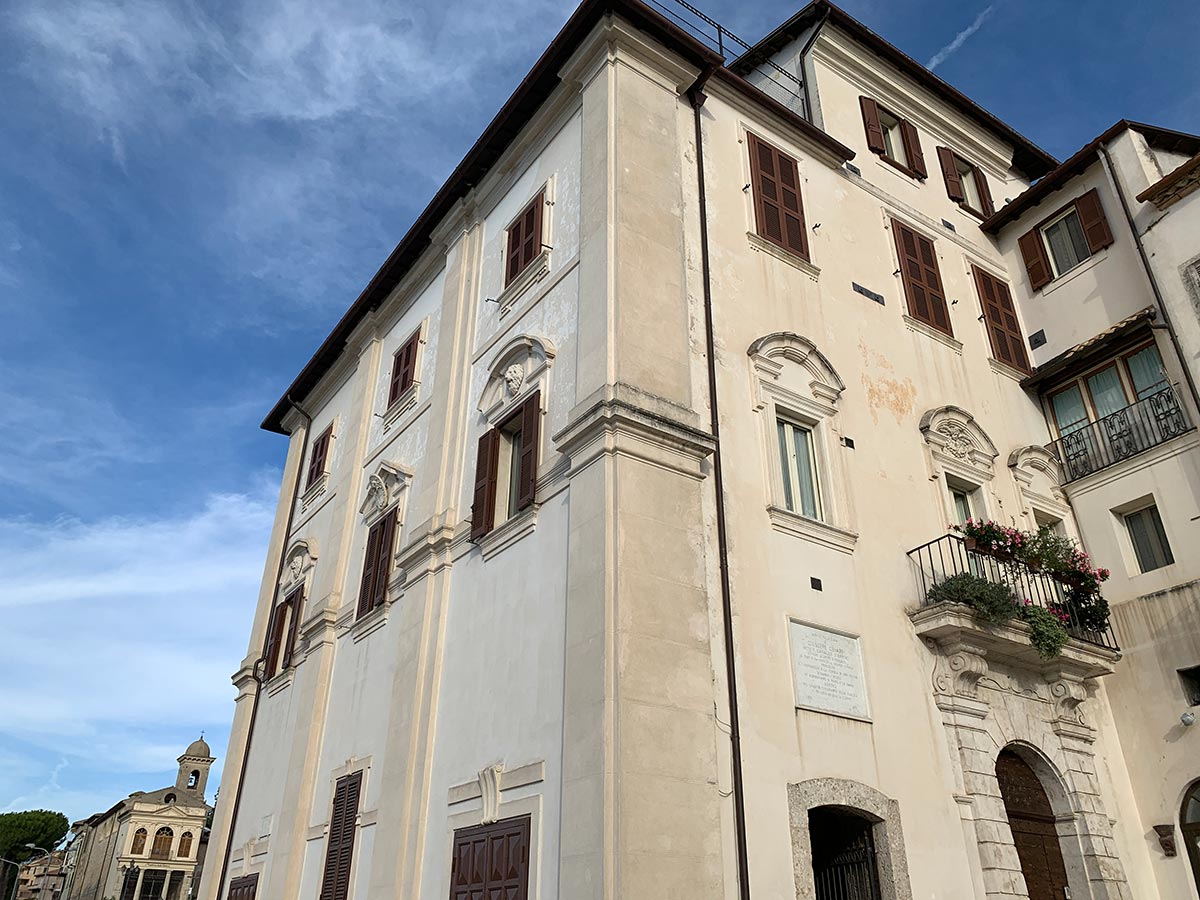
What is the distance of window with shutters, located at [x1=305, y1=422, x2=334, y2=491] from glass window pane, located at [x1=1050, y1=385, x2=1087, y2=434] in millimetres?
14737

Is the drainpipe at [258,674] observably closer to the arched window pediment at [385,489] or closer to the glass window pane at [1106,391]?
the arched window pediment at [385,489]

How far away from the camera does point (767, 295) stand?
13562mm

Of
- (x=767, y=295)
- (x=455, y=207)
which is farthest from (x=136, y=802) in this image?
(x=767, y=295)

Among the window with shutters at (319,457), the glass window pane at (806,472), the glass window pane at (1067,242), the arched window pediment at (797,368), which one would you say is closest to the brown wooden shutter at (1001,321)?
the glass window pane at (1067,242)

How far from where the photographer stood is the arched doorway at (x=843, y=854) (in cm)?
1027

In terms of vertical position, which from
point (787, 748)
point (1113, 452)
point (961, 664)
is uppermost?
point (1113, 452)

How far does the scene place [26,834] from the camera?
88250 millimetres

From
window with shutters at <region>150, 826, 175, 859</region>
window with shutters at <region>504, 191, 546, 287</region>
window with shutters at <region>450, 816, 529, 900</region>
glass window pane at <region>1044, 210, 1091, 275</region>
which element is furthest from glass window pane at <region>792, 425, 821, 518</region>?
window with shutters at <region>150, 826, 175, 859</region>

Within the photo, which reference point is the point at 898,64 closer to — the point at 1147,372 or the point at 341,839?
the point at 1147,372

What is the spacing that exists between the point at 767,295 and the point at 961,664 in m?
5.56

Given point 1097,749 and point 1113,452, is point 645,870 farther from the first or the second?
point 1113,452

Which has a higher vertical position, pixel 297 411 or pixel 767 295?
pixel 297 411

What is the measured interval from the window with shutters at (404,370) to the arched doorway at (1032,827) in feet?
37.9

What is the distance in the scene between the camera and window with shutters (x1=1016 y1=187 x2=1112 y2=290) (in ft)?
55.9
